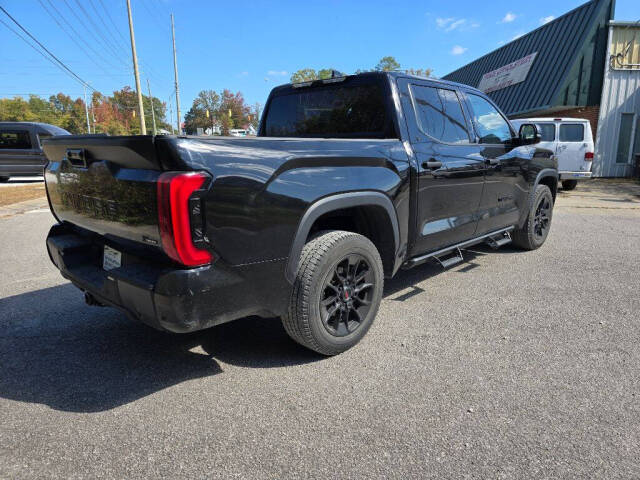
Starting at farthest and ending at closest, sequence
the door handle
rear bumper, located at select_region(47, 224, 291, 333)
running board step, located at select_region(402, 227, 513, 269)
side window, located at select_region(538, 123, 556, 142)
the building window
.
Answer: the building window < side window, located at select_region(538, 123, 556, 142) < running board step, located at select_region(402, 227, 513, 269) < the door handle < rear bumper, located at select_region(47, 224, 291, 333)

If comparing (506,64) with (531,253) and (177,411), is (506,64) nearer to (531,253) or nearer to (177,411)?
(531,253)

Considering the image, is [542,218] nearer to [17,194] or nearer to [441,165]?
[441,165]

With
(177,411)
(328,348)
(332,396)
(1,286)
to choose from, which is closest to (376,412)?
(332,396)

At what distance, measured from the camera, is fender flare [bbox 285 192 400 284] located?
2.46 meters

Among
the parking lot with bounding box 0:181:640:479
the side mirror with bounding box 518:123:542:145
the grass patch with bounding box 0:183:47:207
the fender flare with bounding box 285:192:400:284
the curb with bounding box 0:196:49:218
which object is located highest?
the side mirror with bounding box 518:123:542:145

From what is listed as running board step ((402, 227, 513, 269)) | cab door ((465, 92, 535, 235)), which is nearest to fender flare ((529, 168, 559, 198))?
cab door ((465, 92, 535, 235))

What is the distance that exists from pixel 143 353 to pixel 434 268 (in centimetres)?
324

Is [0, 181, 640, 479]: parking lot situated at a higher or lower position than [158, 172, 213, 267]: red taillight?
lower

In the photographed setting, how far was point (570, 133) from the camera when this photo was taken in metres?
11.5

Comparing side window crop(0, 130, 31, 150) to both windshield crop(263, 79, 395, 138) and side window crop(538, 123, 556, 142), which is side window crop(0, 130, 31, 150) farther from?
side window crop(538, 123, 556, 142)

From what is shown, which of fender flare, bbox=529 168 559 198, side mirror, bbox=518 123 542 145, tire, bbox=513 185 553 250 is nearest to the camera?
side mirror, bbox=518 123 542 145

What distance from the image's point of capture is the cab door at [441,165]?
3355 millimetres

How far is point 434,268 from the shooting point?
4922 mm

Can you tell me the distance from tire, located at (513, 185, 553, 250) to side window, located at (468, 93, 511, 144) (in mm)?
1073
